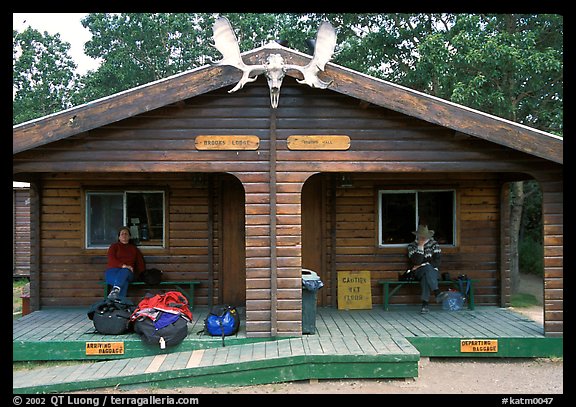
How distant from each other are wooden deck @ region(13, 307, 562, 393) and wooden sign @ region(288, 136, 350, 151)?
2409 millimetres

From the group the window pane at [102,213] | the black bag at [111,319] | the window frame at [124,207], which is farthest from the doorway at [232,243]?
the black bag at [111,319]

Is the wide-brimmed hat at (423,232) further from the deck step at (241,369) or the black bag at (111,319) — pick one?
the black bag at (111,319)

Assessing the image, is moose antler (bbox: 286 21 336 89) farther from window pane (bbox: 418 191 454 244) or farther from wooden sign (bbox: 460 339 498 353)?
wooden sign (bbox: 460 339 498 353)

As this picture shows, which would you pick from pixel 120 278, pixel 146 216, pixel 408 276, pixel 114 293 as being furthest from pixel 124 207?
pixel 408 276

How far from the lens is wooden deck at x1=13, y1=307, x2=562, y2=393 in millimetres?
5918

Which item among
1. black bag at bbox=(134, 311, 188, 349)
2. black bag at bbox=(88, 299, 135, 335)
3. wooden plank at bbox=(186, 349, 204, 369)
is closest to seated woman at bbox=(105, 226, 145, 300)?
black bag at bbox=(88, 299, 135, 335)

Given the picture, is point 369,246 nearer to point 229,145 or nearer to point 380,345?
point 380,345

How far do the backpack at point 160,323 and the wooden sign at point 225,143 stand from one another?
6.85 ft

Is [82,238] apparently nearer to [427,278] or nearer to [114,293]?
[114,293]

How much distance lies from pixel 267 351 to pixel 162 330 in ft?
4.36

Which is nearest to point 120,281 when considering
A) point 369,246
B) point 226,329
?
point 226,329

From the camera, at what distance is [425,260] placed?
8.41m

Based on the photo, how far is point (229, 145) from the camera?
666 centimetres

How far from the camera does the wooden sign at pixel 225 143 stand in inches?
262
